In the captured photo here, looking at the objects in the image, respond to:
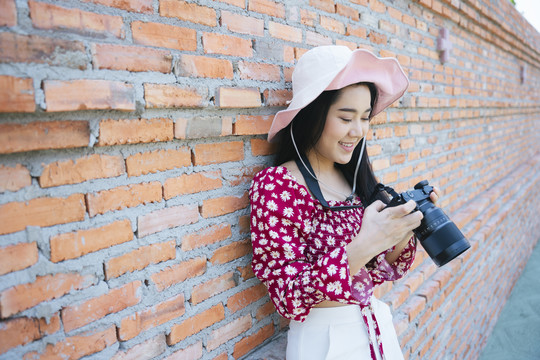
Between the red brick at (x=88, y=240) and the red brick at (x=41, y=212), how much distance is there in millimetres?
44

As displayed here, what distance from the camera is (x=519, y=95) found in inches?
219

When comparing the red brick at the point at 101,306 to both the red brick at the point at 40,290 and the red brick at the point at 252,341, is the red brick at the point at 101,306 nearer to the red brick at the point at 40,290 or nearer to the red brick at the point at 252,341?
the red brick at the point at 40,290

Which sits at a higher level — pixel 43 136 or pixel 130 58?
pixel 130 58

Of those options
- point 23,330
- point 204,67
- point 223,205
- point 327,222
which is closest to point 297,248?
point 327,222

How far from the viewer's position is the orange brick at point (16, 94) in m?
0.83

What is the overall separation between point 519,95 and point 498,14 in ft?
6.28

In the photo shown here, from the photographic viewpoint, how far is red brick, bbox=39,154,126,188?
94 centimetres

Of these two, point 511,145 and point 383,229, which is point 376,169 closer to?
point 383,229

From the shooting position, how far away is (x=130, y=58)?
3.51 ft

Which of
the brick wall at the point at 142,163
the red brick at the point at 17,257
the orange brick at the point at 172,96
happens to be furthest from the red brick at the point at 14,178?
the orange brick at the point at 172,96

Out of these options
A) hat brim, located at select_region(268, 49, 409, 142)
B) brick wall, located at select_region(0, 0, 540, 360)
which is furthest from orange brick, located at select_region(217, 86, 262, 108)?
hat brim, located at select_region(268, 49, 409, 142)

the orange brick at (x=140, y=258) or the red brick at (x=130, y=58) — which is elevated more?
the red brick at (x=130, y=58)

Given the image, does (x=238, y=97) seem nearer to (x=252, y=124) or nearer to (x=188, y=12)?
(x=252, y=124)

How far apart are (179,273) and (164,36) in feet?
2.51
